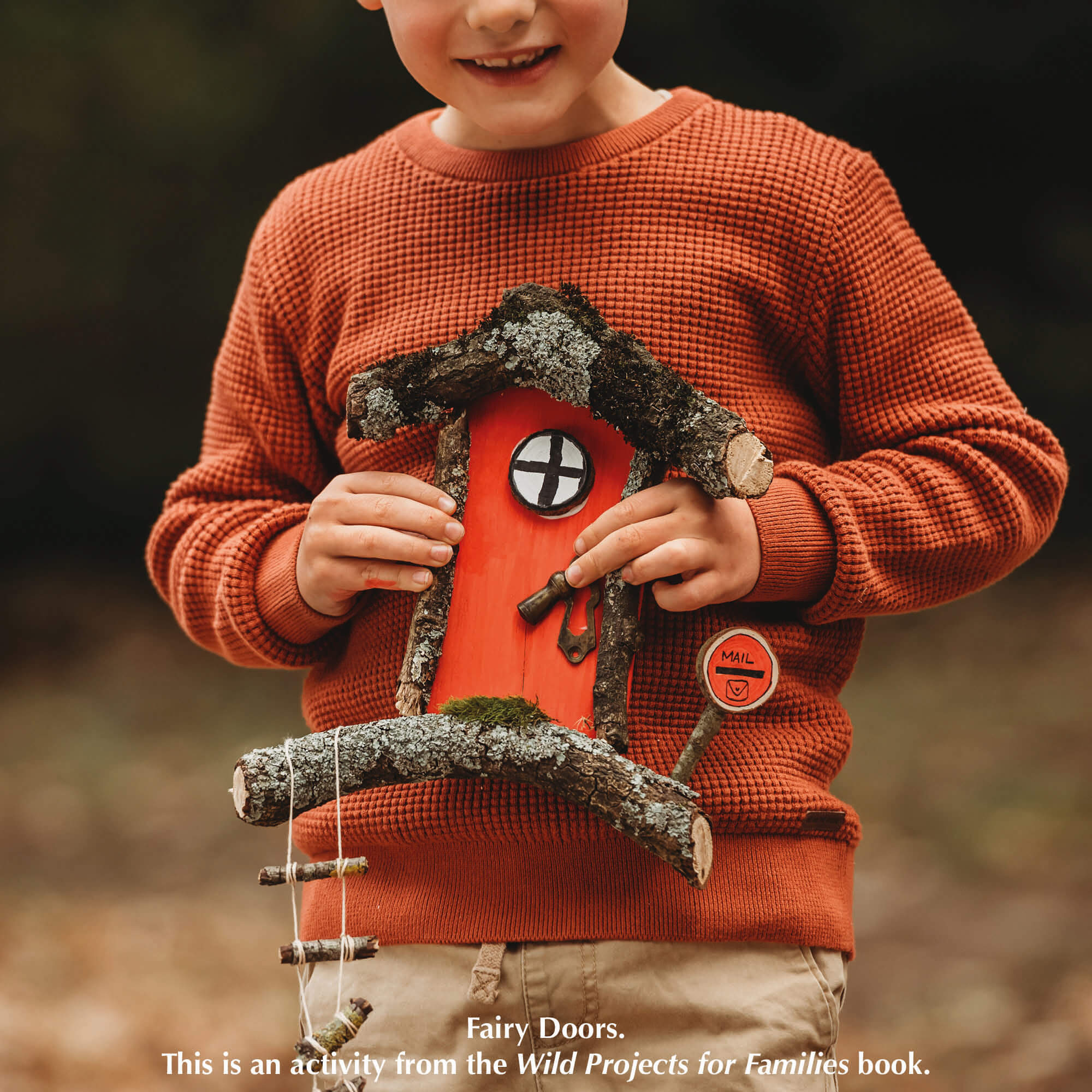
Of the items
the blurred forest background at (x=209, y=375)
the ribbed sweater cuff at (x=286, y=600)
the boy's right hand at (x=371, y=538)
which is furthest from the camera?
the blurred forest background at (x=209, y=375)

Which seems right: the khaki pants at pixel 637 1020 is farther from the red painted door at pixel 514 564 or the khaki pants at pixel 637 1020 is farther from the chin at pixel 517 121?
the chin at pixel 517 121

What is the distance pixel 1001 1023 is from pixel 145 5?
313cm

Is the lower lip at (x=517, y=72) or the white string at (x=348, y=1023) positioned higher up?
the lower lip at (x=517, y=72)

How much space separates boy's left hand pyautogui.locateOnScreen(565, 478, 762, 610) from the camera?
829 millimetres

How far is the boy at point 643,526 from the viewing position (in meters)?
0.91

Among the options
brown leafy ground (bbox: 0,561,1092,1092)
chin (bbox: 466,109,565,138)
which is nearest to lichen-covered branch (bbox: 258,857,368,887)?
chin (bbox: 466,109,565,138)

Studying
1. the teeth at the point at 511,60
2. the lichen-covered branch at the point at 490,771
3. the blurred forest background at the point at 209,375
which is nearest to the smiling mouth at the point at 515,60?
the teeth at the point at 511,60

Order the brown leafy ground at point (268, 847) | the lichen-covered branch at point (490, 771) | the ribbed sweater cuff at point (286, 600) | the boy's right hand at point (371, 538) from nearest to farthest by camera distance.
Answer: the lichen-covered branch at point (490, 771) < the boy's right hand at point (371, 538) < the ribbed sweater cuff at point (286, 600) < the brown leafy ground at point (268, 847)

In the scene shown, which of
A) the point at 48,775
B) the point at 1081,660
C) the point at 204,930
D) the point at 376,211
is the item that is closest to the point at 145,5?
the point at 48,775

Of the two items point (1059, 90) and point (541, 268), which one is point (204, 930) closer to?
point (541, 268)

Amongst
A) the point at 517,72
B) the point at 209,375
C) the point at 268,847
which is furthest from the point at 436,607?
the point at 209,375

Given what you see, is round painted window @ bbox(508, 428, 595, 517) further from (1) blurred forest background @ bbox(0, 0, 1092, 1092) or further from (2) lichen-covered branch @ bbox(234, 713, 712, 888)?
(1) blurred forest background @ bbox(0, 0, 1092, 1092)

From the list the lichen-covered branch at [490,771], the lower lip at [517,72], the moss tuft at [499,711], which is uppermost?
the lower lip at [517,72]

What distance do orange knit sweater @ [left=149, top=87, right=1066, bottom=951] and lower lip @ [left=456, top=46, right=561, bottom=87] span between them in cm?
11
